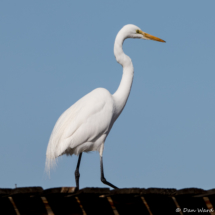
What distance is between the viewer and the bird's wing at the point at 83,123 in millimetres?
7125

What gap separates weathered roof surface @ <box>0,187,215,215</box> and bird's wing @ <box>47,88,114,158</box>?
2680 mm

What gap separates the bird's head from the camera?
27.2 ft

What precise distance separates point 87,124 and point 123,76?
1.36m

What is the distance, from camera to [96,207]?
4398 mm

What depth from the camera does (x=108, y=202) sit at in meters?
4.33

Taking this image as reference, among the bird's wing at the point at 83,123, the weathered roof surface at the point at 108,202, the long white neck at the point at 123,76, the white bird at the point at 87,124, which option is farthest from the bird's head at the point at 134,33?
the weathered roof surface at the point at 108,202

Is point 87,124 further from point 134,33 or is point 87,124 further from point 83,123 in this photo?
point 134,33

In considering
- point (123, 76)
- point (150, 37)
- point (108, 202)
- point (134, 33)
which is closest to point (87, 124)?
point (123, 76)

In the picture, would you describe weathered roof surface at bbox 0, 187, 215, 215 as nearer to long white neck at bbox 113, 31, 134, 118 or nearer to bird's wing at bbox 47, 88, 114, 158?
bird's wing at bbox 47, 88, 114, 158

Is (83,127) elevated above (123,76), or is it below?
below

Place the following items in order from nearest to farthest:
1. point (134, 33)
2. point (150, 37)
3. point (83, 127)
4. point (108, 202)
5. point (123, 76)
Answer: point (108, 202), point (83, 127), point (123, 76), point (134, 33), point (150, 37)

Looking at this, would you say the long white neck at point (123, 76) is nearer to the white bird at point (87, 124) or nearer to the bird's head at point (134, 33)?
the white bird at point (87, 124)

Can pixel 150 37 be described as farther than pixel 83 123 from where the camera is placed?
Yes

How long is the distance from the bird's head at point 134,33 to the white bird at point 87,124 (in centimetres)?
45
